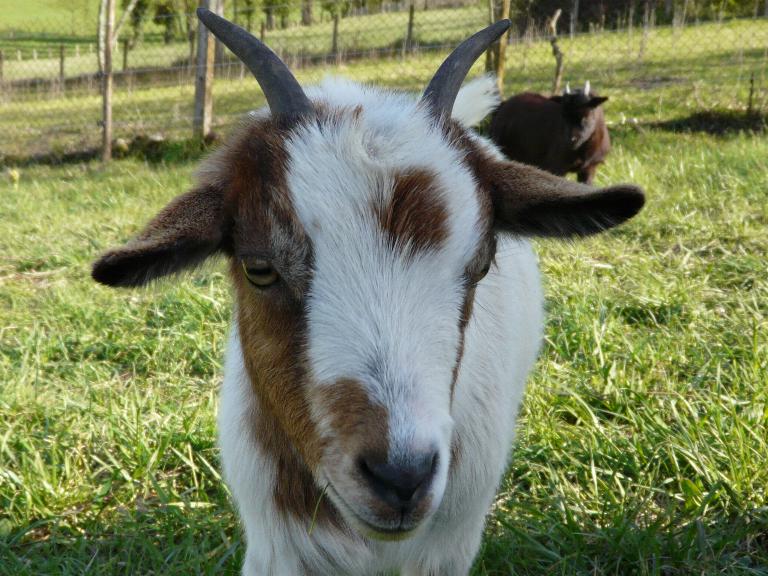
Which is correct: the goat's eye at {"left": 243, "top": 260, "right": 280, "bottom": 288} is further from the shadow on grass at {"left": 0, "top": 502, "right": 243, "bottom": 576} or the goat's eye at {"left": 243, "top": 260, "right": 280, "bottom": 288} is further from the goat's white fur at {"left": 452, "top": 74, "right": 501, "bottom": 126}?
the goat's white fur at {"left": 452, "top": 74, "right": 501, "bottom": 126}

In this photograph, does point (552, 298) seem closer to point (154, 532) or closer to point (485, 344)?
point (485, 344)

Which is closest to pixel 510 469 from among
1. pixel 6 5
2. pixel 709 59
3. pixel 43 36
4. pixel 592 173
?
pixel 592 173

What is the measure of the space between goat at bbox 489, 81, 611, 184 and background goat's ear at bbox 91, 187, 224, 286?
6.47 m

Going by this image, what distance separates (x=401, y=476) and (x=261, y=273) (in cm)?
66

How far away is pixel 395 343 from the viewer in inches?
71.5

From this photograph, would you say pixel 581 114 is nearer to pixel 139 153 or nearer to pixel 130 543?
pixel 139 153

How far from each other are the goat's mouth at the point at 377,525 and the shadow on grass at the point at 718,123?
9573 millimetres

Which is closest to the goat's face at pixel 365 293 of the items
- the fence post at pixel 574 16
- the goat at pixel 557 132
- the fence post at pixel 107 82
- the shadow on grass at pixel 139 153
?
the goat at pixel 557 132

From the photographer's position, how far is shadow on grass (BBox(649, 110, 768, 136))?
403 inches

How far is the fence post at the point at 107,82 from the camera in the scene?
11.1 metres

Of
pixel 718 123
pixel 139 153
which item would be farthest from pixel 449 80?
pixel 139 153

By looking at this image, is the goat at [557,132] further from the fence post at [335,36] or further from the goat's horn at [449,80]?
the fence post at [335,36]

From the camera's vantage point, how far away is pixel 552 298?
4.97 meters

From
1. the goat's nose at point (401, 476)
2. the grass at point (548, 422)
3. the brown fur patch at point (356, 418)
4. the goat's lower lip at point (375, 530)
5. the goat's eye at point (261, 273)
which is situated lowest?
the grass at point (548, 422)
